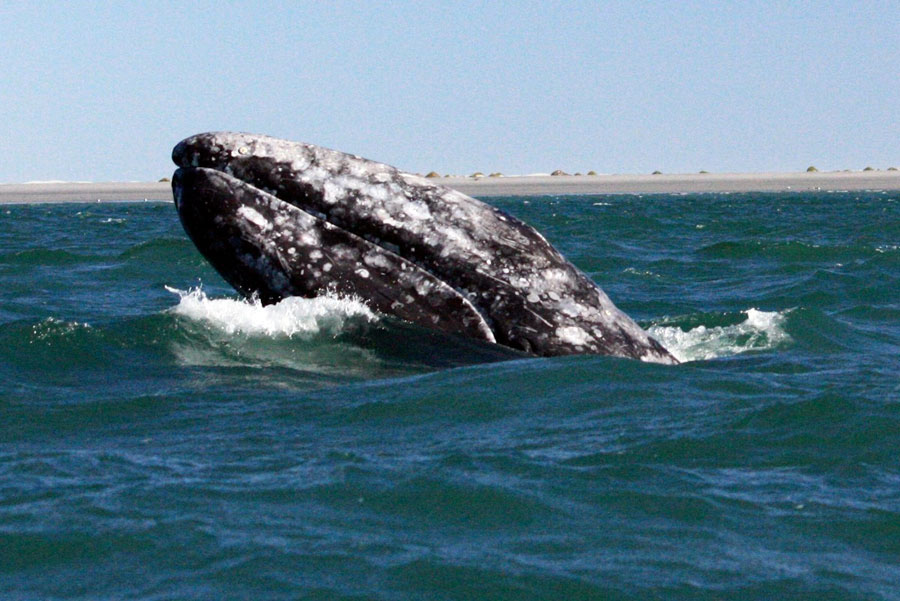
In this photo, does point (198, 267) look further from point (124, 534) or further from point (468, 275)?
point (124, 534)

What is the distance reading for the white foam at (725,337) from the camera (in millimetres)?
9938

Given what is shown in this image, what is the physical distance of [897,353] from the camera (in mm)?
10211

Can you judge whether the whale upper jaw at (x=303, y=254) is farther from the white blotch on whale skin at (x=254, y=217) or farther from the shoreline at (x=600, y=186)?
the shoreline at (x=600, y=186)

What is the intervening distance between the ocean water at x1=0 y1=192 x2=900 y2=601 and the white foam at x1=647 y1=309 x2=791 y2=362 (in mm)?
43

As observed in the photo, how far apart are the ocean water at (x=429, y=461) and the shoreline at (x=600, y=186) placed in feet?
193

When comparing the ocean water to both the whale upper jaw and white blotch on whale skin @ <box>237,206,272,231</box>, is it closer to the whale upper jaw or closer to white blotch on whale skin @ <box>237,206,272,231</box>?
the whale upper jaw

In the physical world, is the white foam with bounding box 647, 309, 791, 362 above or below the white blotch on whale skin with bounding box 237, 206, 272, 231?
below

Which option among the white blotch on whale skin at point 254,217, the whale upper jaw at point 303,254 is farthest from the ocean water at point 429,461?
the white blotch on whale skin at point 254,217

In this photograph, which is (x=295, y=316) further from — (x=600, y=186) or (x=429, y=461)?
(x=600, y=186)

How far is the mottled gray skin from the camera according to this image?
8250mm

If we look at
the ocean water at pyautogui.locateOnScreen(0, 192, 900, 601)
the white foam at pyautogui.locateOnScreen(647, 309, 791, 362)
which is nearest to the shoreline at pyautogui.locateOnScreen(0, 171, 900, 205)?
the white foam at pyautogui.locateOnScreen(647, 309, 791, 362)

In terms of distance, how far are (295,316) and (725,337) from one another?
384 cm

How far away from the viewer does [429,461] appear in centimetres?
595

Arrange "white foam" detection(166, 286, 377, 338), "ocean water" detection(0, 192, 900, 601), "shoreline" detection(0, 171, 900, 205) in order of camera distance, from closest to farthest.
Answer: "ocean water" detection(0, 192, 900, 601)
"white foam" detection(166, 286, 377, 338)
"shoreline" detection(0, 171, 900, 205)
